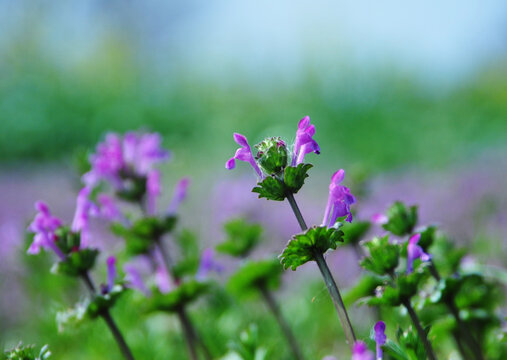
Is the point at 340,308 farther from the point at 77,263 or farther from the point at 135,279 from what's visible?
the point at 135,279

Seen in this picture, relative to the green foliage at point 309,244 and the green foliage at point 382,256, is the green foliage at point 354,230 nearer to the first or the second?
the green foliage at point 382,256

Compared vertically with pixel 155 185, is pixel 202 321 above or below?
below

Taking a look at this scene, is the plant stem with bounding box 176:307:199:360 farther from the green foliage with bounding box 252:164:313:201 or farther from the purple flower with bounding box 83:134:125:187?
the green foliage with bounding box 252:164:313:201

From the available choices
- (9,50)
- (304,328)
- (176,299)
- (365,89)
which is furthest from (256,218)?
(9,50)

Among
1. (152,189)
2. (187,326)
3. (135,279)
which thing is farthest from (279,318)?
(152,189)

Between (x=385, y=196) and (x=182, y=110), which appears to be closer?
(x=385, y=196)

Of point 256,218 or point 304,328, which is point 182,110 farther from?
point 304,328

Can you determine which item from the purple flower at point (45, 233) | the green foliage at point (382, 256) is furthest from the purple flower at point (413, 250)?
the purple flower at point (45, 233)
